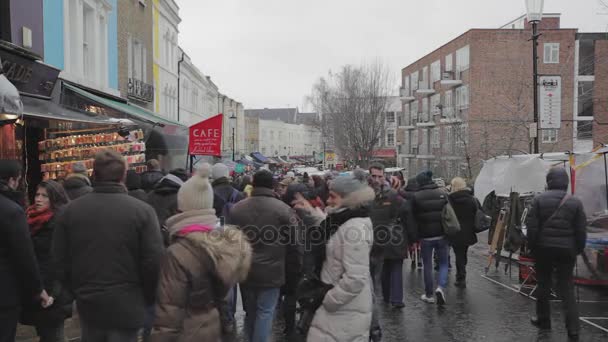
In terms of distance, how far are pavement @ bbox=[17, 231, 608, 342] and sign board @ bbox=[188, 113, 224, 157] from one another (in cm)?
590

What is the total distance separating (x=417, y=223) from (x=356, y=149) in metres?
33.6

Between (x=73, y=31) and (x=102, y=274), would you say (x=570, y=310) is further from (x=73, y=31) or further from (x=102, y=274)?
(x=73, y=31)

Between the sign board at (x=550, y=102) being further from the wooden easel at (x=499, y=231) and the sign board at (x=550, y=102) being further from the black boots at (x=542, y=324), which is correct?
the black boots at (x=542, y=324)

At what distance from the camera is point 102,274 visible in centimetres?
348

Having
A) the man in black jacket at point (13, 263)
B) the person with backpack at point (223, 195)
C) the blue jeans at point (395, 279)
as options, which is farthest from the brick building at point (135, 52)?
the man in black jacket at point (13, 263)

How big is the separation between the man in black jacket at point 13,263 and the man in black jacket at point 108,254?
49 centimetres

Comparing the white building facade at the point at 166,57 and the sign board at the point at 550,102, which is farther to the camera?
the white building facade at the point at 166,57

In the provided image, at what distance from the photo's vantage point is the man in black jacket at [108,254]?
3467 mm

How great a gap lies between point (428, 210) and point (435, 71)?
149 feet

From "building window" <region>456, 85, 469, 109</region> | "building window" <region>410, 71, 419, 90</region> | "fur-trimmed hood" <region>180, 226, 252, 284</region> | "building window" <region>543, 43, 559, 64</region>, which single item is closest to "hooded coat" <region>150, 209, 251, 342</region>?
"fur-trimmed hood" <region>180, 226, 252, 284</region>

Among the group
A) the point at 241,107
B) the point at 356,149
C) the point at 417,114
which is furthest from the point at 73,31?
the point at 241,107

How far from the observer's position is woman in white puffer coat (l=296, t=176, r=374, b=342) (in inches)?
152

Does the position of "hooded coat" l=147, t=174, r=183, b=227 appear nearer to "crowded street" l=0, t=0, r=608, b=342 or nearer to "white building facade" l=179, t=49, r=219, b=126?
"crowded street" l=0, t=0, r=608, b=342

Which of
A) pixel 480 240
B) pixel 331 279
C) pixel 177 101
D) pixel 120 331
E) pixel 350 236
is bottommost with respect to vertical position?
pixel 480 240
